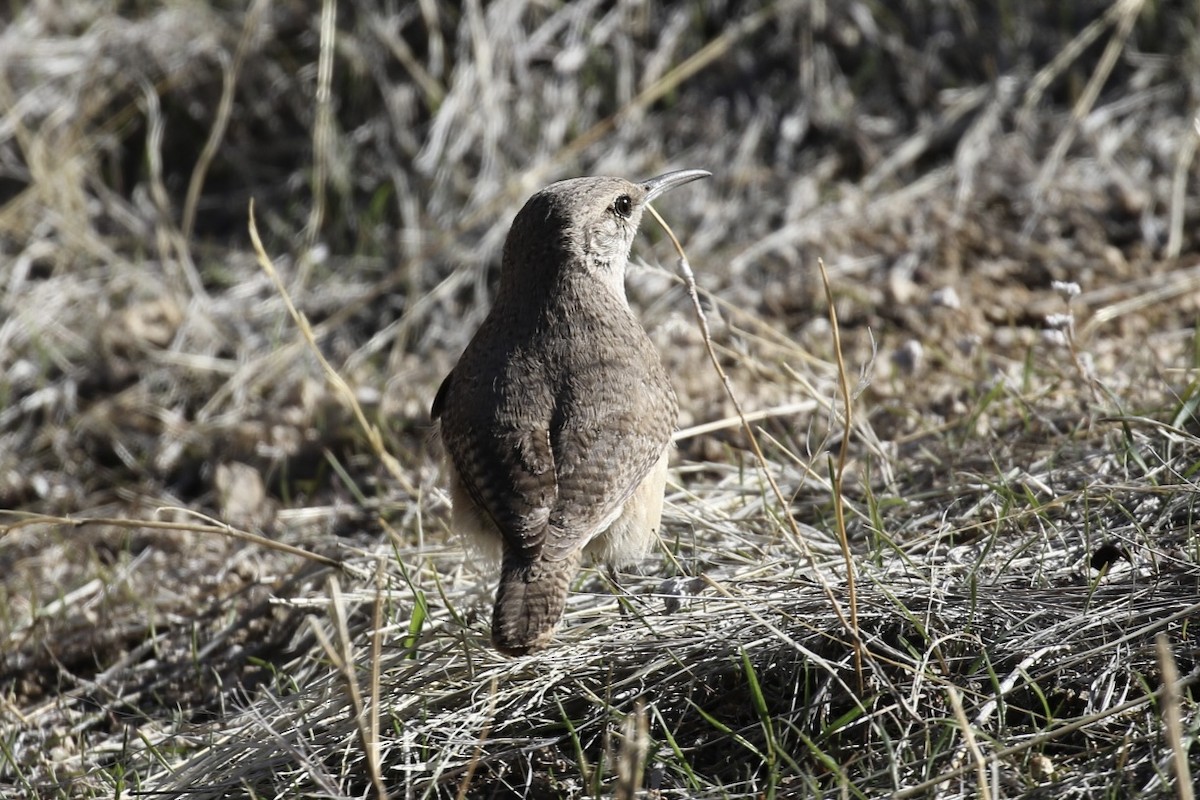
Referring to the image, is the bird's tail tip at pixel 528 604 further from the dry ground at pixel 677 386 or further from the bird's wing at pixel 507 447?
the dry ground at pixel 677 386

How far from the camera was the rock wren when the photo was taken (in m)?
3.65

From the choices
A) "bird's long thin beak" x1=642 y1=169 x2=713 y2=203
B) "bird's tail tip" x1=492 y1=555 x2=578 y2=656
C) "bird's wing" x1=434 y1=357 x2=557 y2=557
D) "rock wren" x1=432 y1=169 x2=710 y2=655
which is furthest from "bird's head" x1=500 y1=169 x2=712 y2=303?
"bird's tail tip" x1=492 y1=555 x2=578 y2=656

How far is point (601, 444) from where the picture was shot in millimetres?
3869

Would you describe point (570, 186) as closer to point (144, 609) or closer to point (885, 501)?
point (885, 501)

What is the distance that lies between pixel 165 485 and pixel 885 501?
3.43 m

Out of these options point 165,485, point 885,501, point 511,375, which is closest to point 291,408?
point 165,485

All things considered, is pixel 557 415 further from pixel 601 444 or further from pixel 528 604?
pixel 528 604

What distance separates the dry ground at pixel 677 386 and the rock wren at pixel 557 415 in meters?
0.28


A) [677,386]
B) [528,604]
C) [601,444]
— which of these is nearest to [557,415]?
[601,444]

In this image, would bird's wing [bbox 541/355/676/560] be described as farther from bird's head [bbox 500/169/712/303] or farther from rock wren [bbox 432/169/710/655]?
bird's head [bbox 500/169/712/303]

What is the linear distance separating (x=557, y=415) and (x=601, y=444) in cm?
18

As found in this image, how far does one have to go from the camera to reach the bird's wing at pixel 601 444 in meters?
3.72

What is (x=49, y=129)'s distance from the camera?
280 inches

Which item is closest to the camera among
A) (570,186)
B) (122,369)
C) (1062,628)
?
(1062,628)
